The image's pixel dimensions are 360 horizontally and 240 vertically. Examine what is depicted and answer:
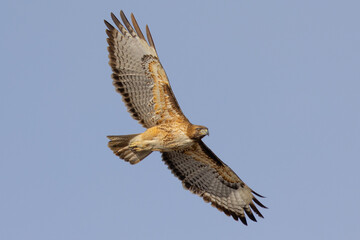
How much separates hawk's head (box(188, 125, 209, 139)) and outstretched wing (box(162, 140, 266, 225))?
1.18 meters

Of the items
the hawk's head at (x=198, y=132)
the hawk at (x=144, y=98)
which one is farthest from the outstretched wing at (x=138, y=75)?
the hawk's head at (x=198, y=132)

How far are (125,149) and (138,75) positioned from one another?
158 centimetres

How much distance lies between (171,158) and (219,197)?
1446 mm

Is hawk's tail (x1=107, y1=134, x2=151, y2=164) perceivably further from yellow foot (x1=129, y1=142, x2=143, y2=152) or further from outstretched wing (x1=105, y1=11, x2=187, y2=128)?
outstretched wing (x1=105, y1=11, x2=187, y2=128)

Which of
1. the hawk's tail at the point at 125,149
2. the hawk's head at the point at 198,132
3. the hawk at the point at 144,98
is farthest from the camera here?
the hawk's tail at the point at 125,149

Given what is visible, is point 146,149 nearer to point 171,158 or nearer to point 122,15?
point 171,158

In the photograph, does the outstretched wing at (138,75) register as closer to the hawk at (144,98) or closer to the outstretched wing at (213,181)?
the hawk at (144,98)

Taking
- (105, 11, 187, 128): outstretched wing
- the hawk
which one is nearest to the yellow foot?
the hawk

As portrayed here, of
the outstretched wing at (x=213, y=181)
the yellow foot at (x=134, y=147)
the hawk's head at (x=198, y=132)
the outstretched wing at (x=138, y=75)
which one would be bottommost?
the outstretched wing at (x=213, y=181)

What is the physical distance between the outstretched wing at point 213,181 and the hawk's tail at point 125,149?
1014 mm

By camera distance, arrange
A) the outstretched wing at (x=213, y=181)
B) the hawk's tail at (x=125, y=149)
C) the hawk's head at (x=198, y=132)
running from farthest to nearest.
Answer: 1. the outstretched wing at (x=213, y=181)
2. the hawk's tail at (x=125, y=149)
3. the hawk's head at (x=198, y=132)

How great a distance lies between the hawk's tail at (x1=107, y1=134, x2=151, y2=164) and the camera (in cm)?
1336

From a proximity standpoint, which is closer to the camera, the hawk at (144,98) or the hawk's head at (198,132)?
the hawk's head at (198,132)

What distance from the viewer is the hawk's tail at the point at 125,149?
13.4 meters
